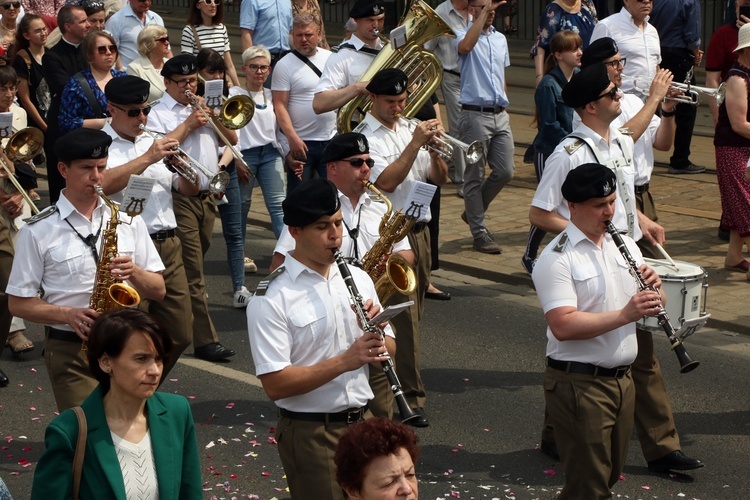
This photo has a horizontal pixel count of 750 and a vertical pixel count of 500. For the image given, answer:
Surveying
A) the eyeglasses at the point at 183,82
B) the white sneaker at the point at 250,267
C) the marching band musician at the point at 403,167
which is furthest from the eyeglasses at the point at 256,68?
the marching band musician at the point at 403,167

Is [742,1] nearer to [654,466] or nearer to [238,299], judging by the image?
[238,299]

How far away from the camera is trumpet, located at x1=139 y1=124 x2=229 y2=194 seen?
28.3 ft

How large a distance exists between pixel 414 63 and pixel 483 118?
96.5 inches

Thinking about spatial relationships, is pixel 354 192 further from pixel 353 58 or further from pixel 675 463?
pixel 353 58

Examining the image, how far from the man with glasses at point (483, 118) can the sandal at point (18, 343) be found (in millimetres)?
4434

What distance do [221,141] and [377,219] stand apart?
2.83 meters

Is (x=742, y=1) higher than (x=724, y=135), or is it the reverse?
(x=742, y=1)

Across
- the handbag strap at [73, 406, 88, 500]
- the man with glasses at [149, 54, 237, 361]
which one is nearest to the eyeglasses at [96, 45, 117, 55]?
the man with glasses at [149, 54, 237, 361]

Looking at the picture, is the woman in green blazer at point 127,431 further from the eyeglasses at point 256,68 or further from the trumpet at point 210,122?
the eyeglasses at point 256,68

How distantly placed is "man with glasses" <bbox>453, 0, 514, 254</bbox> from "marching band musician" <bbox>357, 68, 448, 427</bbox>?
143 inches

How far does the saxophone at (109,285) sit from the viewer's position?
6.55 m

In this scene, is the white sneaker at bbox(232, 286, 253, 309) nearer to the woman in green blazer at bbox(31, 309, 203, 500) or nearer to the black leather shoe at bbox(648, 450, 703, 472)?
the black leather shoe at bbox(648, 450, 703, 472)

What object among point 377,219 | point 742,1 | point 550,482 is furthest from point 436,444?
point 742,1

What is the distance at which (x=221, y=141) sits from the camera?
33.2ft
